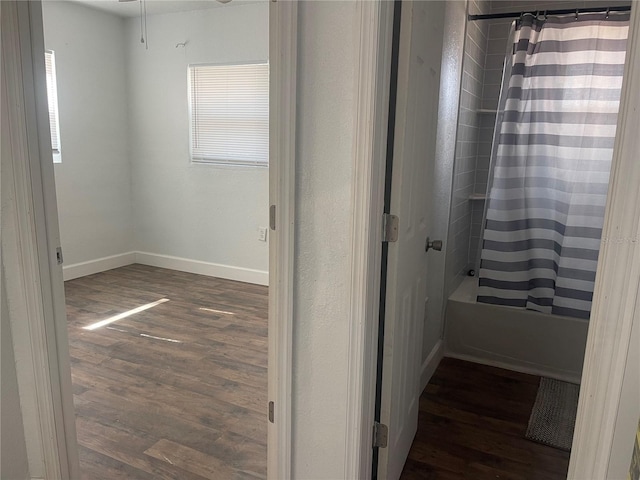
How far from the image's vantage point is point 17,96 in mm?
1555

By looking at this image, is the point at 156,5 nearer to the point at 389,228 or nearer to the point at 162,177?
the point at 162,177

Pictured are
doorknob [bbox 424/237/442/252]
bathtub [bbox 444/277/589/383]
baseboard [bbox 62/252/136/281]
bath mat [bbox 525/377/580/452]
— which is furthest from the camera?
baseboard [bbox 62/252/136/281]

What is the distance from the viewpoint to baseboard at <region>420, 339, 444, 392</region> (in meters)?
2.74

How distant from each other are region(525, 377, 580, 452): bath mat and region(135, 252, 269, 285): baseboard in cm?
263

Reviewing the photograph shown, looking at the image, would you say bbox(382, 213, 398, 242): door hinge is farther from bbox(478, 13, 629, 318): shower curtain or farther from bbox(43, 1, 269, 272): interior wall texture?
bbox(43, 1, 269, 272): interior wall texture

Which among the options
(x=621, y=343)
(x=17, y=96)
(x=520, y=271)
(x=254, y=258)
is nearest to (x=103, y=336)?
(x=254, y=258)

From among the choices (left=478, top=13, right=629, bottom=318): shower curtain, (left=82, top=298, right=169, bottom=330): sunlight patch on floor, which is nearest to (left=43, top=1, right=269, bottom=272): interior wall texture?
(left=82, top=298, right=169, bottom=330): sunlight patch on floor

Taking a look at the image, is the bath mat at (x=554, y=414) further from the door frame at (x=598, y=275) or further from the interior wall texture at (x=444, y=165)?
the door frame at (x=598, y=275)

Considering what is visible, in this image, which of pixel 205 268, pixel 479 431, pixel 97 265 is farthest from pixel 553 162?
pixel 97 265

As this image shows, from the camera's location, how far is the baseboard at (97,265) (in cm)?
466

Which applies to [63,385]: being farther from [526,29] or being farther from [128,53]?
[128,53]

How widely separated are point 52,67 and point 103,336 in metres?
2.41

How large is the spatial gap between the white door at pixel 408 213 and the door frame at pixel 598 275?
0.31 ft

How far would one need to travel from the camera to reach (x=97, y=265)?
16.2ft
